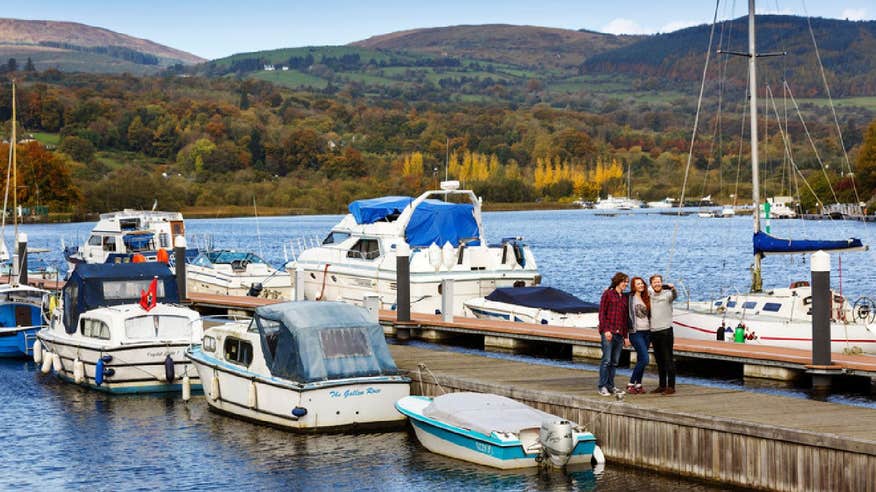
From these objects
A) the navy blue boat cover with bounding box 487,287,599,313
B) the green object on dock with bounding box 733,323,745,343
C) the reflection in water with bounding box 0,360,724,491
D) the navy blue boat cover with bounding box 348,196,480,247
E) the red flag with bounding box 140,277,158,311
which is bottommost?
the reflection in water with bounding box 0,360,724,491

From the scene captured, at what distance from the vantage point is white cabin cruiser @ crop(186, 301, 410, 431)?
2231 centimetres

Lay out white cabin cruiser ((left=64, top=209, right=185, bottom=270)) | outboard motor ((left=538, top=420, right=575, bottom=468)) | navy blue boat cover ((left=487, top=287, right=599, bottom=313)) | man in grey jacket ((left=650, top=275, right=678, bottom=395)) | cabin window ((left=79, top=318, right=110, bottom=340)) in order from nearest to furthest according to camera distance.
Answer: outboard motor ((left=538, top=420, right=575, bottom=468)) → man in grey jacket ((left=650, top=275, right=678, bottom=395)) → cabin window ((left=79, top=318, right=110, bottom=340)) → navy blue boat cover ((left=487, top=287, right=599, bottom=313)) → white cabin cruiser ((left=64, top=209, right=185, bottom=270))

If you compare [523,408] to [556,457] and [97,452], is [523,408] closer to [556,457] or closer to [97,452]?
[556,457]

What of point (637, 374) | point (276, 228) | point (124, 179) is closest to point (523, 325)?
point (637, 374)

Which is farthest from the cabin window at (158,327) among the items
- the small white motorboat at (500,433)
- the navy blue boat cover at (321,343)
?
the small white motorboat at (500,433)

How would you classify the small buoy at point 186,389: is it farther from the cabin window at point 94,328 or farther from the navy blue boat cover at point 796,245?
the navy blue boat cover at point 796,245

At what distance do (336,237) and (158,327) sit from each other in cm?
1462

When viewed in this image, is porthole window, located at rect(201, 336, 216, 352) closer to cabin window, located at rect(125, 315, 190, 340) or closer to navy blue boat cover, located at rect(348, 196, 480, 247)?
cabin window, located at rect(125, 315, 190, 340)

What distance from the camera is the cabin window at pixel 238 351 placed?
23859 mm

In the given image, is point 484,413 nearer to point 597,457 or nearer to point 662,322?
point 597,457

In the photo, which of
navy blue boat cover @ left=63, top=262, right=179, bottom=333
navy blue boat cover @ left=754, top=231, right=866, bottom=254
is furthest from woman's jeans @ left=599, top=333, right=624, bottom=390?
navy blue boat cover @ left=63, top=262, right=179, bottom=333

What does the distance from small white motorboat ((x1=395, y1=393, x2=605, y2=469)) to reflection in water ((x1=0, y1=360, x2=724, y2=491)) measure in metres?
0.25

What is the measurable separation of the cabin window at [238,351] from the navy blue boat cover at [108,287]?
18.5 feet

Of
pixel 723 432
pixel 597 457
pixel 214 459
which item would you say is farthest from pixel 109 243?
Answer: pixel 723 432
